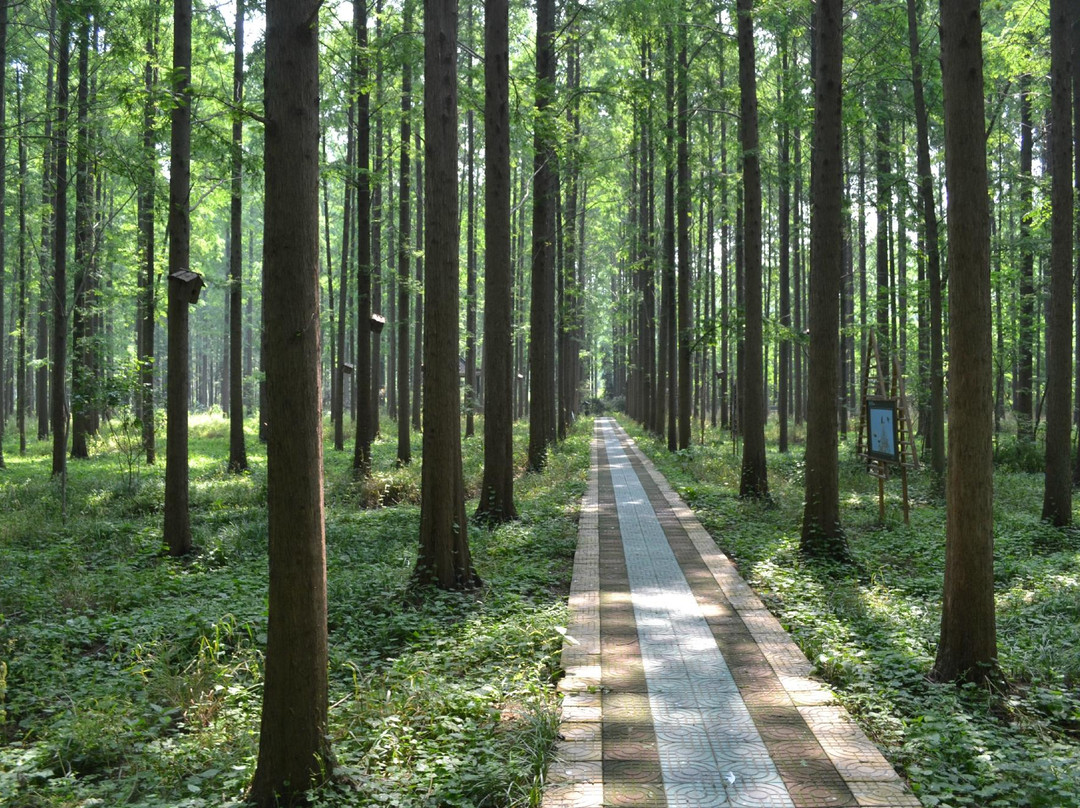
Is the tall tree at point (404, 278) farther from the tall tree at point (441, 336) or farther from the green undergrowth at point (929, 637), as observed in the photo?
the tall tree at point (441, 336)

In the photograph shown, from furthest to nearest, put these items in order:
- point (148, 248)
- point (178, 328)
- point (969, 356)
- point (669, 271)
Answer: point (669, 271), point (148, 248), point (178, 328), point (969, 356)

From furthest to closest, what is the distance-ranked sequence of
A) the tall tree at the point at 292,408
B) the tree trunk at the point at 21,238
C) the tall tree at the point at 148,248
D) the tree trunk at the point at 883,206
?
the tree trunk at the point at 21,238 < the tree trunk at the point at 883,206 < the tall tree at the point at 148,248 < the tall tree at the point at 292,408

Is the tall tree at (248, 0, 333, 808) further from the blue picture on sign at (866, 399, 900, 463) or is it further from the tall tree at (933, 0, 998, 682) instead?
the blue picture on sign at (866, 399, 900, 463)

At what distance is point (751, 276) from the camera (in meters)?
15.0

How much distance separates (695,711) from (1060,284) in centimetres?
990

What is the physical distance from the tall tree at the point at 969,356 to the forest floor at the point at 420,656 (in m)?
0.40

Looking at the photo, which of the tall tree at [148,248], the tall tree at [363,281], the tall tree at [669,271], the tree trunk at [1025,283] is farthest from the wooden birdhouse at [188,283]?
the tree trunk at [1025,283]

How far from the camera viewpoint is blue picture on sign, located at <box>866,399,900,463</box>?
1245 cm

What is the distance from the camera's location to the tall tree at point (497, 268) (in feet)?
38.0

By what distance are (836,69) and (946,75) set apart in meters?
4.46

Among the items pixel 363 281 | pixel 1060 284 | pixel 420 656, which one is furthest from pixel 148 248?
pixel 1060 284

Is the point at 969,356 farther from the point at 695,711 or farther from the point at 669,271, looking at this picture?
the point at 669,271

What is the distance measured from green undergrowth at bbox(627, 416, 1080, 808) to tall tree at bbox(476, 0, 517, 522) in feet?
10.8

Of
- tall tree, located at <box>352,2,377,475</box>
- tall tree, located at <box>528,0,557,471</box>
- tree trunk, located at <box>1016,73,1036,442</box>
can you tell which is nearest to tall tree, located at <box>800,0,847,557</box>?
tall tree, located at <box>528,0,557,471</box>
